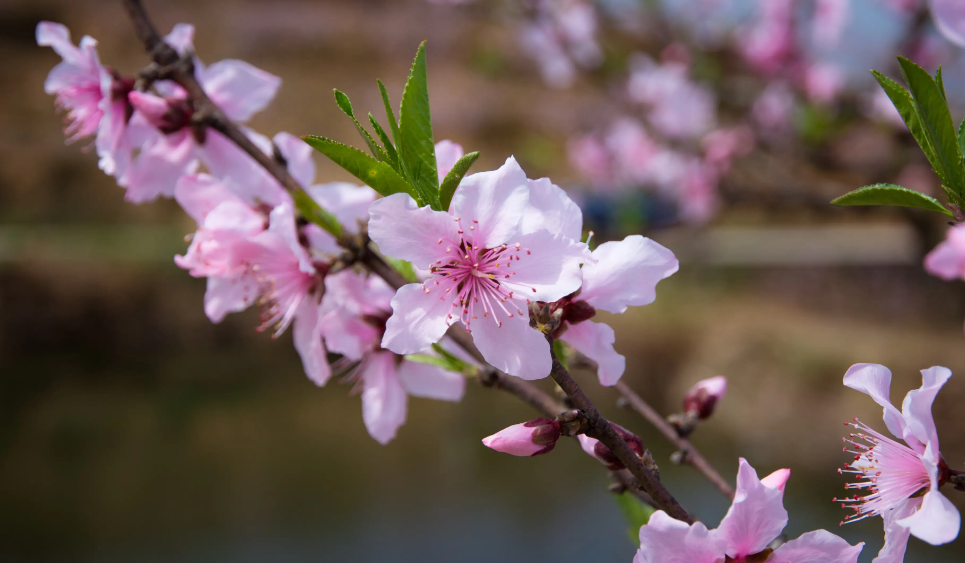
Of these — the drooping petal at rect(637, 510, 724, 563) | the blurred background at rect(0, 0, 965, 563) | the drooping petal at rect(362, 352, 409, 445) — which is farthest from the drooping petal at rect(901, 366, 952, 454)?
the blurred background at rect(0, 0, 965, 563)

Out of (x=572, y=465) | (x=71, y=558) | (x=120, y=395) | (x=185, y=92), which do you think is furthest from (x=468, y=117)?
(x=185, y=92)

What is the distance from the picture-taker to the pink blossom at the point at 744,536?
0.32m

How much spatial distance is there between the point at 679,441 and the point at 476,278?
0.20 m

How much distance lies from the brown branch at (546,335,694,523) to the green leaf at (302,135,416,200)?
113 mm

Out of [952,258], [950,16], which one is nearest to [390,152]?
[950,16]

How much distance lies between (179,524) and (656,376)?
7.32 feet

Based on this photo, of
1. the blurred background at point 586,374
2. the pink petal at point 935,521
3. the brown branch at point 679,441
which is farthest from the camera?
the blurred background at point 586,374

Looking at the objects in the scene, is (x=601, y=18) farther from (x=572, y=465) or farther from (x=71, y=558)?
(x=71, y=558)

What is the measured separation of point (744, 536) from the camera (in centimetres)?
34

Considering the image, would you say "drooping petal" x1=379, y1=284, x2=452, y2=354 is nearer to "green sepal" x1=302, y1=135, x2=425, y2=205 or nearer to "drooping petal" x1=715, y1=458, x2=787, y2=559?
"green sepal" x1=302, y1=135, x2=425, y2=205

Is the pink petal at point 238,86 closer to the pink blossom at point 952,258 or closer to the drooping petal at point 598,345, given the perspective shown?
the drooping petal at point 598,345

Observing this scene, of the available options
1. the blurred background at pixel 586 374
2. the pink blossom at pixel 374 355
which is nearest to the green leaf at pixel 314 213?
the pink blossom at pixel 374 355

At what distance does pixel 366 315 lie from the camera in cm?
51

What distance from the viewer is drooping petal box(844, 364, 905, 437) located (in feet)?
1.10
